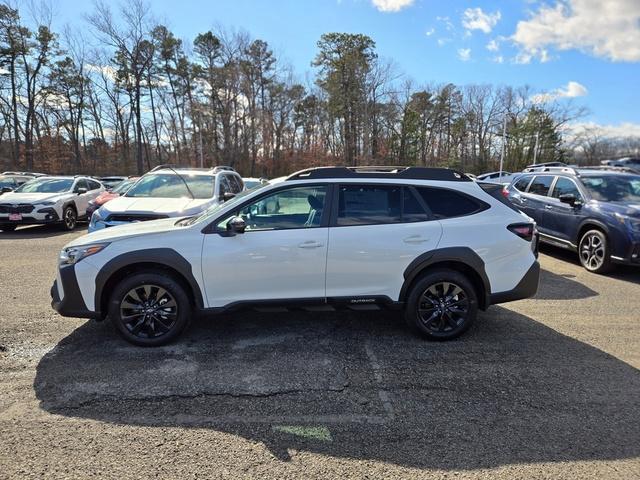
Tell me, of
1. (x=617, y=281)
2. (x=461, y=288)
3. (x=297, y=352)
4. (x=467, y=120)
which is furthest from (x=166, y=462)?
(x=467, y=120)

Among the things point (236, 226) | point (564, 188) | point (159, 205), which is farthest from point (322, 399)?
point (564, 188)

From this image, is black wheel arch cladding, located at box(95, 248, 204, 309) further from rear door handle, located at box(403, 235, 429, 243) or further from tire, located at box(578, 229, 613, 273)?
tire, located at box(578, 229, 613, 273)

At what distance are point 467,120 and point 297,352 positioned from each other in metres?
58.9

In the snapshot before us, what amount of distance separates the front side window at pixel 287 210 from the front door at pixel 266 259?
0.03ft

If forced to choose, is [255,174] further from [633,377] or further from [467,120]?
[633,377]

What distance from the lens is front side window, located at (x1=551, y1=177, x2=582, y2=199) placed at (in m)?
8.08

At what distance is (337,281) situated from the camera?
4066 mm

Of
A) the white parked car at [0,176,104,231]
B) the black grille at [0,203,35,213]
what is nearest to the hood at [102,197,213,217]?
the white parked car at [0,176,104,231]

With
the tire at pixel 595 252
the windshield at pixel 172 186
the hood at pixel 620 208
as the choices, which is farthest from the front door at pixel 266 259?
the hood at pixel 620 208

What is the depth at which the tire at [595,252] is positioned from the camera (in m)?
7.10

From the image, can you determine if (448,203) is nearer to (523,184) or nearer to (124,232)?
(124,232)

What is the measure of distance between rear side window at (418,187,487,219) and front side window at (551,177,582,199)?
4986 mm

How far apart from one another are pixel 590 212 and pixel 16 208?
1404cm

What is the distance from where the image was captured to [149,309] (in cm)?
401
